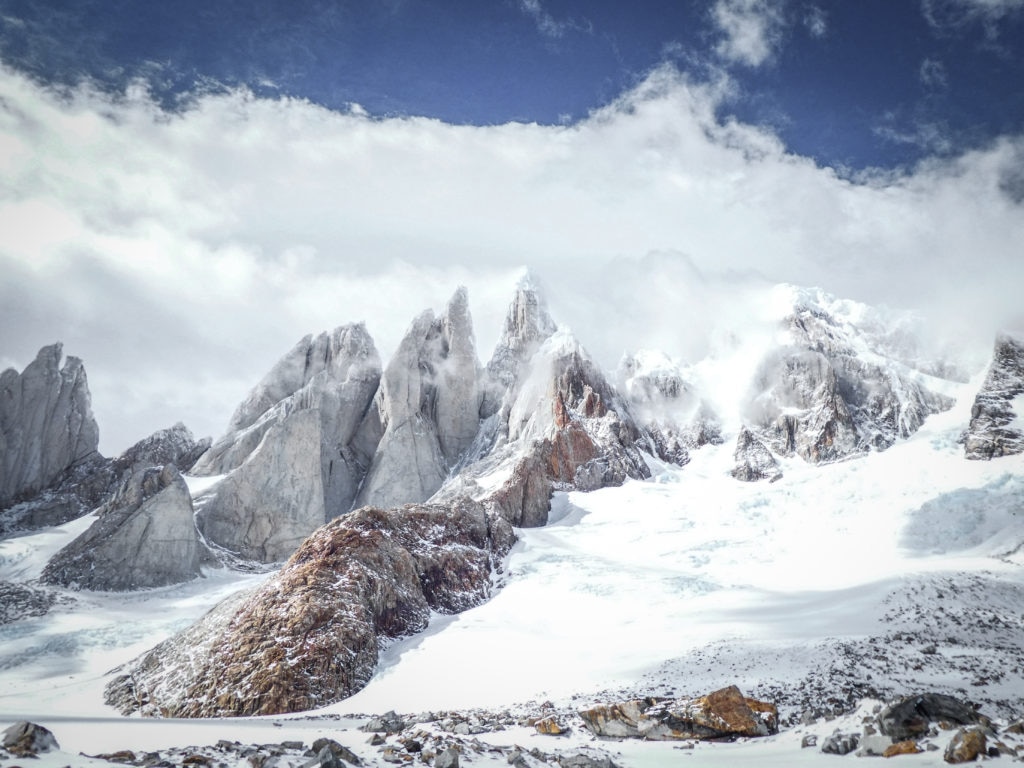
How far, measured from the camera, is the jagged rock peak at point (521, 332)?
326 ft

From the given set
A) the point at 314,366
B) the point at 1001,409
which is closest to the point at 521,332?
the point at 314,366

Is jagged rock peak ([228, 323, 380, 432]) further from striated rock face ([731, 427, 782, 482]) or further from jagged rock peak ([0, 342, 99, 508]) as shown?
striated rock face ([731, 427, 782, 482])

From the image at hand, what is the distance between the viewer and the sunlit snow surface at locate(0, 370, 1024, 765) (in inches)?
977

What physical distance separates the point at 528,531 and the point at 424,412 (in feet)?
114

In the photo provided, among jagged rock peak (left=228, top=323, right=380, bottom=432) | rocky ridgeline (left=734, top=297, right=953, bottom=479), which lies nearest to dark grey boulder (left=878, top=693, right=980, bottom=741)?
rocky ridgeline (left=734, top=297, right=953, bottom=479)

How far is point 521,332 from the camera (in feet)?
346

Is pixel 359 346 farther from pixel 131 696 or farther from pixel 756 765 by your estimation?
pixel 756 765

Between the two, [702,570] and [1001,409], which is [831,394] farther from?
[702,570]

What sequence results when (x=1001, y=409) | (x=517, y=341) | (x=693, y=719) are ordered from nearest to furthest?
(x=693, y=719)
(x=1001, y=409)
(x=517, y=341)

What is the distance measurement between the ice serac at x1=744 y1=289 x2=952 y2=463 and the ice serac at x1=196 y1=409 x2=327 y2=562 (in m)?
73.2

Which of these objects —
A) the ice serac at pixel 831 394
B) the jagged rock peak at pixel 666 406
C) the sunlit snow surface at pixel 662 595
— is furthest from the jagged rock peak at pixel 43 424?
the ice serac at pixel 831 394

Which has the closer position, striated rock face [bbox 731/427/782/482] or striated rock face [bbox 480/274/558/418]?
striated rock face [bbox 731/427/782/482]

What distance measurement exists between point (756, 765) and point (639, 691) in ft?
33.7

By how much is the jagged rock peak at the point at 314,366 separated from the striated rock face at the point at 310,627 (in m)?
50.9
